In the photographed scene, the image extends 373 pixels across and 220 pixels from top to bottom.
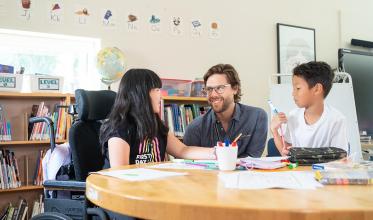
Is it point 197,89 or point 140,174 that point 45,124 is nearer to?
point 197,89

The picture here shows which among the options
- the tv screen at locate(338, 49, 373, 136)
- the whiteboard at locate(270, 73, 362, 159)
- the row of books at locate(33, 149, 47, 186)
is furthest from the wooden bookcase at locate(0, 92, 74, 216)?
the tv screen at locate(338, 49, 373, 136)

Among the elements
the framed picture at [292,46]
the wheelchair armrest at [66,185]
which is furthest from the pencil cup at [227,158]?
the framed picture at [292,46]

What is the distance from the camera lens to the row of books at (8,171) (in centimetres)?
273

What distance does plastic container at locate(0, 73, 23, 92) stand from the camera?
2.73m

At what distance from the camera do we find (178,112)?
11.0 ft

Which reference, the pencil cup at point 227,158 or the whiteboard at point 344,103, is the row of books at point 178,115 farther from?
the pencil cup at point 227,158

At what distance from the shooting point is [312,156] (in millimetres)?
1386

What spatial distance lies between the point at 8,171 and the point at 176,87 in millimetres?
1515

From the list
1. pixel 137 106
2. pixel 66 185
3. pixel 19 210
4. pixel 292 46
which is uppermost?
pixel 292 46

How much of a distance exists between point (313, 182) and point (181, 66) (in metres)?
2.74

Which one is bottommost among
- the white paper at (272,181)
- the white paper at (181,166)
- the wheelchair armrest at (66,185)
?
the wheelchair armrest at (66,185)

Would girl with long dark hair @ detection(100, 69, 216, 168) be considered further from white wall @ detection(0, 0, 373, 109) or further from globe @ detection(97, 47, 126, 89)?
white wall @ detection(0, 0, 373, 109)

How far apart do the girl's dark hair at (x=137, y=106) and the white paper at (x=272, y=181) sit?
653mm

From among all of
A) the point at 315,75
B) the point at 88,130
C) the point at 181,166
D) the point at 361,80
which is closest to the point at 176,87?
the point at 315,75
